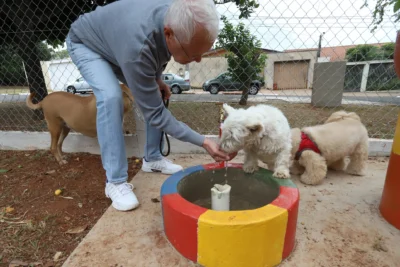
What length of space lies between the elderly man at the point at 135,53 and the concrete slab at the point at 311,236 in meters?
0.20

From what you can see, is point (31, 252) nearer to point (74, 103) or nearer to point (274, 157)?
point (74, 103)

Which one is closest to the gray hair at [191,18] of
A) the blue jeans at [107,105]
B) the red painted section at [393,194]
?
the blue jeans at [107,105]

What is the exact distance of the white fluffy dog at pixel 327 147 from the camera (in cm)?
238

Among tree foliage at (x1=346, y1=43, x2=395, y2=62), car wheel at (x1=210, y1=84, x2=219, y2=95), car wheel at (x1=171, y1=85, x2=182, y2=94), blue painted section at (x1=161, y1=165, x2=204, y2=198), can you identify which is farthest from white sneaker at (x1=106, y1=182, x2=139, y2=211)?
car wheel at (x1=171, y1=85, x2=182, y2=94)

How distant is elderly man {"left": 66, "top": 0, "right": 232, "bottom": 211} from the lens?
4.58 ft

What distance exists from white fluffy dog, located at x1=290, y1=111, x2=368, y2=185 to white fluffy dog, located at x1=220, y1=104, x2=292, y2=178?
39 cm

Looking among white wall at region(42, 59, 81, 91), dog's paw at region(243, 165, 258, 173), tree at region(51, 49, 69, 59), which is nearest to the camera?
dog's paw at region(243, 165, 258, 173)

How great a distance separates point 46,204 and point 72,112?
965 millimetres

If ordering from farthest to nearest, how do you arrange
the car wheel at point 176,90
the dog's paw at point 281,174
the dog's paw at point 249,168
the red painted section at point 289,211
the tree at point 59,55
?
the car wheel at point 176,90, the tree at point 59,55, the dog's paw at point 249,168, the dog's paw at point 281,174, the red painted section at point 289,211

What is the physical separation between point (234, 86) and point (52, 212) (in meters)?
4.49

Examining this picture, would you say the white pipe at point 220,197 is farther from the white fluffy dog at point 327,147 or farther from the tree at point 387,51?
the tree at point 387,51

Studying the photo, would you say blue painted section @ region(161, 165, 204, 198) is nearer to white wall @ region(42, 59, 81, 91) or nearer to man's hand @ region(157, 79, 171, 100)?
man's hand @ region(157, 79, 171, 100)

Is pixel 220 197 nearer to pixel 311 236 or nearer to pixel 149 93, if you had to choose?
pixel 311 236

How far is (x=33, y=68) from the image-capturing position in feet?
15.7
